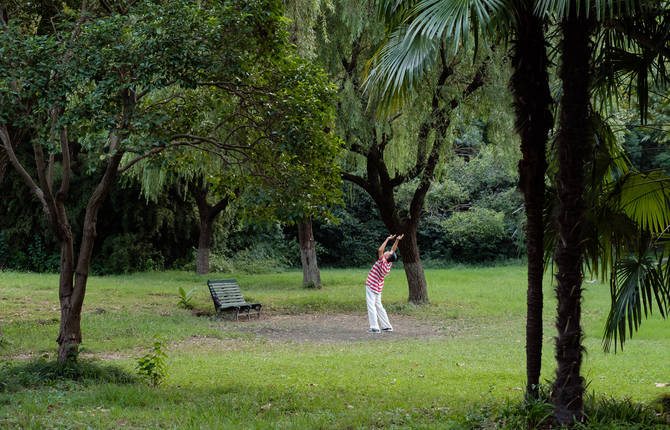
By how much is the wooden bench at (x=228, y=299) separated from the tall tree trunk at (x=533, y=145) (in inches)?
396

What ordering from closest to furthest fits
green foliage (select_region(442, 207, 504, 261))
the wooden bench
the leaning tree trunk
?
1. the wooden bench
2. the leaning tree trunk
3. green foliage (select_region(442, 207, 504, 261))

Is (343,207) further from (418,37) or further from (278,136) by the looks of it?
(418,37)

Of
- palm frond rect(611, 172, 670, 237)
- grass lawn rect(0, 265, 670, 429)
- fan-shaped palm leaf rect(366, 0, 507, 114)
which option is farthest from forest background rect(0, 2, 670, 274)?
fan-shaped palm leaf rect(366, 0, 507, 114)

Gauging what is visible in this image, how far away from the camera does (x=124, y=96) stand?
7.73 m

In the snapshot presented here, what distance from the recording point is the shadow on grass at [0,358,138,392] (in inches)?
295

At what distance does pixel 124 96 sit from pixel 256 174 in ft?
6.33

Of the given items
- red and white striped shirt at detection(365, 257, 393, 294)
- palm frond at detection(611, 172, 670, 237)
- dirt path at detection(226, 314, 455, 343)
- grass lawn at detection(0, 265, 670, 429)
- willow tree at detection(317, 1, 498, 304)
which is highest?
willow tree at detection(317, 1, 498, 304)

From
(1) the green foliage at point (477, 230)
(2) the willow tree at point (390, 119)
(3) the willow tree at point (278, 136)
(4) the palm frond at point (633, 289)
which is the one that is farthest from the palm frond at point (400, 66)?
(1) the green foliage at point (477, 230)

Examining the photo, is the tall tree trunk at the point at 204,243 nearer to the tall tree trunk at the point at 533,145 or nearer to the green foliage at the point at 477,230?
the green foliage at the point at 477,230

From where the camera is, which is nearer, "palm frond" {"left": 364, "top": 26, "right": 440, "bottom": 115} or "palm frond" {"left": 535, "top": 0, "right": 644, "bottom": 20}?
"palm frond" {"left": 535, "top": 0, "right": 644, "bottom": 20}

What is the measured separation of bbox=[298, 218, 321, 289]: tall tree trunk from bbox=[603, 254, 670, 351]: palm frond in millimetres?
15986

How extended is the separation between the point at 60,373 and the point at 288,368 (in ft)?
→ 9.67

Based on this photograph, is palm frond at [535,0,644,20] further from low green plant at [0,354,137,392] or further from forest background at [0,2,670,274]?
low green plant at [0,354,137,392]

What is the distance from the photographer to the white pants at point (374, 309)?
13.3 metres
